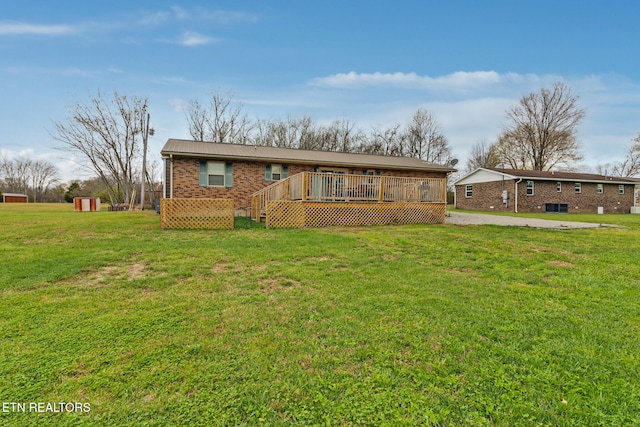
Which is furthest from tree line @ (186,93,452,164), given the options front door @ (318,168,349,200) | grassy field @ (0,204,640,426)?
grassy field @ (0,204,640,426)

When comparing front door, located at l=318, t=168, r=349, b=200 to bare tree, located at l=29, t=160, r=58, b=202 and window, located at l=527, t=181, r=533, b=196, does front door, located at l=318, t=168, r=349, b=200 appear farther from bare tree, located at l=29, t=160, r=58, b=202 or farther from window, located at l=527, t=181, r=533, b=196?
bare tree, located at l=29, t=160, r=58, b=202

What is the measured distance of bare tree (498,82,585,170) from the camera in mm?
29422

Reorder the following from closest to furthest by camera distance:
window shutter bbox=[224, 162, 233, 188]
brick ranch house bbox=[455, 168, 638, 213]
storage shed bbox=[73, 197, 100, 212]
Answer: window shutter bbox=[224, 162, 233, 188] → storage shed bbox=[73, 197, 100, 212] → brick ranch house bbox=[455, 168, 638, 213]

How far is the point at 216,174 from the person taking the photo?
13539 mm

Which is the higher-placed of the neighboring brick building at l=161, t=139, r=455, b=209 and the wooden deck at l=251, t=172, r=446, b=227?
the neighboring brick building at l=161, t=139, r=455, b=209

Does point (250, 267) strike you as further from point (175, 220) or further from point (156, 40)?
point (156, 40)

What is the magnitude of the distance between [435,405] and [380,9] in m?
13.0

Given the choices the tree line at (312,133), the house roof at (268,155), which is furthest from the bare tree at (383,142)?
the house roof at (268,155)

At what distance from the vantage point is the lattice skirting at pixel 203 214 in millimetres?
8906

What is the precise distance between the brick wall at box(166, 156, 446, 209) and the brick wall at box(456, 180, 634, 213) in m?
17.1

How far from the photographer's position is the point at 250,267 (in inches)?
180

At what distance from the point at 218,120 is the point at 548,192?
2889cm

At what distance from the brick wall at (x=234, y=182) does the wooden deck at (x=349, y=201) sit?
1.98 m

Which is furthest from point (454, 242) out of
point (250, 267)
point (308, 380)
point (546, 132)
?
point (546, 132)
